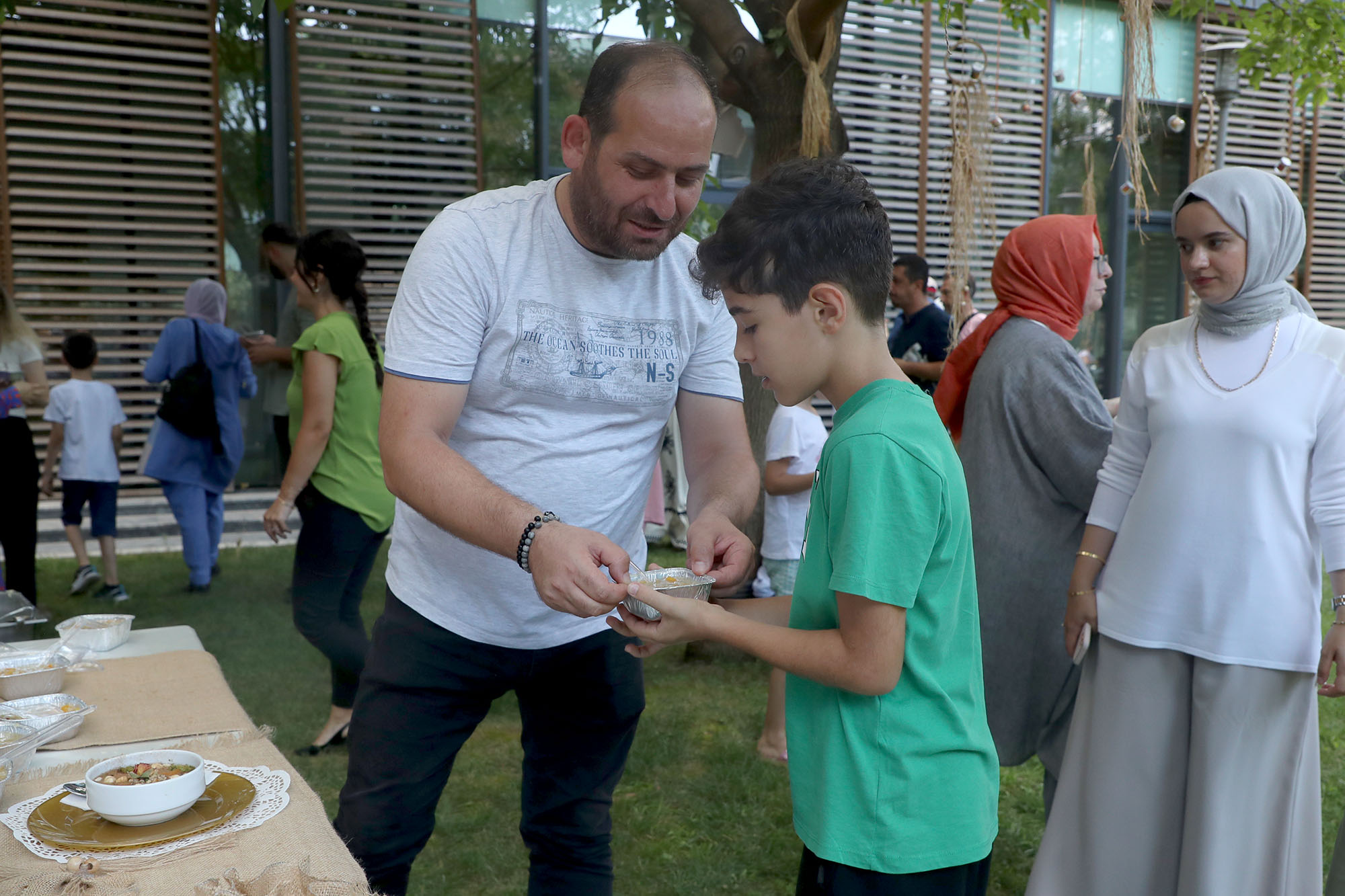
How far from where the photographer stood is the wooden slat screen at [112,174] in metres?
7.43

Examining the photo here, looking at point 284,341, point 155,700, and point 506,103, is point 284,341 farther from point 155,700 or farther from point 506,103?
point 155,700

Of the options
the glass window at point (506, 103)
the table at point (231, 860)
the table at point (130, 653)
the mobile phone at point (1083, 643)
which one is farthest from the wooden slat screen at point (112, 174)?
the mobile phone at point (1083, 643)

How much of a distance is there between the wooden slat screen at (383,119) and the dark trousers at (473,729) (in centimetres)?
671

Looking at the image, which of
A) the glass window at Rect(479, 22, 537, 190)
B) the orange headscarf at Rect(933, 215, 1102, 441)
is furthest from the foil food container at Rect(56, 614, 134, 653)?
the glass window at Rect(479, 22, 537, 190)

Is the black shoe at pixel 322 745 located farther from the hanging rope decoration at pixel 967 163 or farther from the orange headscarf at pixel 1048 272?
the hanging rope decoration at pixel 967 163

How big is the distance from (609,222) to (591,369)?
0.88ft

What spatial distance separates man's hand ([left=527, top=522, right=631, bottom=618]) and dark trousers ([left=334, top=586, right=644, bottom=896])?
466mm

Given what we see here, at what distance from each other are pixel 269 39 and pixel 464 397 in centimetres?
739

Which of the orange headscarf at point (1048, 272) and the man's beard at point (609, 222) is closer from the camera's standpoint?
the man's beard at point (609, 222)

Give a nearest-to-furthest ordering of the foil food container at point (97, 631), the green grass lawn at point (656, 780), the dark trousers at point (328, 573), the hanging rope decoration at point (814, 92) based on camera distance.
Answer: the foil food container at point (97, 631)
the green grass lawn at point (656, 780)
the dark trousers at point (328, 573)
the hanging rope decoration at point (814, 92)

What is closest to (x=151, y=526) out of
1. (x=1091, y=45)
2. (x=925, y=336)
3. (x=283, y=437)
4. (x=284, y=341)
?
(x=283, y=437)

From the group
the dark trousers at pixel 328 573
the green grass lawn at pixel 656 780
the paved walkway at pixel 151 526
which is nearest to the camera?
the green grass lawn at pixel 656 780

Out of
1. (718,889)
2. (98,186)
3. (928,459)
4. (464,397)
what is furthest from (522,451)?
(98,186)

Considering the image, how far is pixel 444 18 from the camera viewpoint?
848cm
